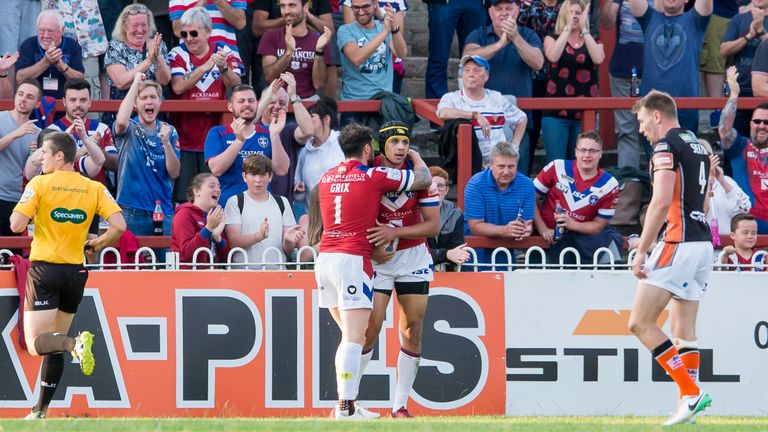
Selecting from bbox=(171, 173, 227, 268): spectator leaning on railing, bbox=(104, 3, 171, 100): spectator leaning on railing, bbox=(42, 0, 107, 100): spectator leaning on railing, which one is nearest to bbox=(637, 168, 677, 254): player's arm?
bbox=(171, 173, 227, 268): spectator leaning on railing

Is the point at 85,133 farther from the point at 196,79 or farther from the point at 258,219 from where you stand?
the point at 258,219

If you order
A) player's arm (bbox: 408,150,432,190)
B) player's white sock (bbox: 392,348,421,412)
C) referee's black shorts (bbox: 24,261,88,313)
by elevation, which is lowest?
player's white sock (bbox: 392,348,421,412)

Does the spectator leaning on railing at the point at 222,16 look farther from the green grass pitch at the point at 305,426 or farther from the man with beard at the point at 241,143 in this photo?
Result: the green grass pitch at the point at 305,426

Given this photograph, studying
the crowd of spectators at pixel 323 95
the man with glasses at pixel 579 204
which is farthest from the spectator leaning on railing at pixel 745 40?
the man with glasses at pixel 579 204

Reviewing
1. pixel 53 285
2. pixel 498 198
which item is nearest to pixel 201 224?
pixel 53 285

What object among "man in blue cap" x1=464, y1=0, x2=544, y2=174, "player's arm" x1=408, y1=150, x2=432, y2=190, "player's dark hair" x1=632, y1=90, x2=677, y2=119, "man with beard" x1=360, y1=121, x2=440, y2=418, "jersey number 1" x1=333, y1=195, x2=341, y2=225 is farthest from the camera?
"man in blue cap" x1=464, y1=0, x2=544, y2=174

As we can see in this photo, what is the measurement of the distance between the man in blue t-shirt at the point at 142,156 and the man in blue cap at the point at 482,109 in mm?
2788

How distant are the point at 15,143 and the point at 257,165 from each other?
252cm

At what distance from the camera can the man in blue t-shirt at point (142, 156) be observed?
482 inches

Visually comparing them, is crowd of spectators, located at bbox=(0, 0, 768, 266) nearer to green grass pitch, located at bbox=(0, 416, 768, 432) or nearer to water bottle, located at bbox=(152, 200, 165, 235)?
water bottle, located at bbox=(152, 200, 165, 235)

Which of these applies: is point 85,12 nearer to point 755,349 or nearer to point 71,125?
point 71,125

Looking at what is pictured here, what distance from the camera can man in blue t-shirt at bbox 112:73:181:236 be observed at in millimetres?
12242

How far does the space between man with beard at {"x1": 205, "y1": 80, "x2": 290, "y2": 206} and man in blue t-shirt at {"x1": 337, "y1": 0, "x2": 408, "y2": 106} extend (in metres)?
1.55

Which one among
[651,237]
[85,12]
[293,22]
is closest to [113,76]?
[85,12]
